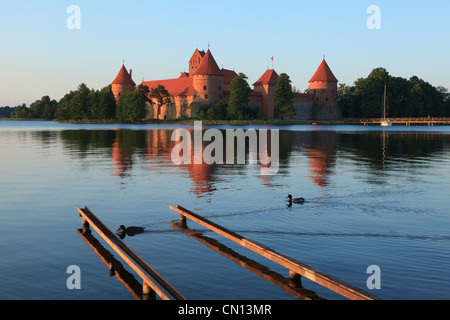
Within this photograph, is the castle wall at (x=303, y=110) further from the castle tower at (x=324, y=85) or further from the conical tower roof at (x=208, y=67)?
the conical tower roof at (x=208, y=67)

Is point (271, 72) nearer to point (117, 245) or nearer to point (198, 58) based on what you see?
point (198, 58)

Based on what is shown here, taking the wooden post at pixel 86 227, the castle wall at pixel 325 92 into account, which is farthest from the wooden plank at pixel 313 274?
the castle wall at pixel 325 92

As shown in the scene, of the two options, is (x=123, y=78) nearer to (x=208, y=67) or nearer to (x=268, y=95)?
(x=208, y=67)

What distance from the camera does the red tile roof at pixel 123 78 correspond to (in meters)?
137

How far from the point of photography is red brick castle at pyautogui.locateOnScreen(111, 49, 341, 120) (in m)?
119

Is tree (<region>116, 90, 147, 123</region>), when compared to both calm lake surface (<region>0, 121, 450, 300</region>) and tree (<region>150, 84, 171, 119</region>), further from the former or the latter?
calm lake surface (<region>0, 121, 450, 300</region>)

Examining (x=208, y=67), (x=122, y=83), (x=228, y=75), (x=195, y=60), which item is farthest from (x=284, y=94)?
(x=122, y=83)

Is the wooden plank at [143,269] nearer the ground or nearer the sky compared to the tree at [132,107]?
nearer the ground

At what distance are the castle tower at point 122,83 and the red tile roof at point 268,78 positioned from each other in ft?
133

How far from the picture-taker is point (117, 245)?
8.34 metres

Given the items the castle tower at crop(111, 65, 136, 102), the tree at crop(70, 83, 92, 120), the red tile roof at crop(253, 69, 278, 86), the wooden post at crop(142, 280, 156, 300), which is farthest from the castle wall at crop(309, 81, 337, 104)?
the wooden post at crop(142, 280, 156, 300)
